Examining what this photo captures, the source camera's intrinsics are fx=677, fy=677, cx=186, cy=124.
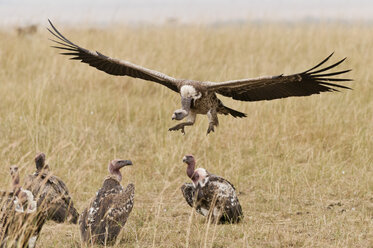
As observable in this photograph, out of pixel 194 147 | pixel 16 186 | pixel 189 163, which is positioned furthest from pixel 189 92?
pixel 16 186

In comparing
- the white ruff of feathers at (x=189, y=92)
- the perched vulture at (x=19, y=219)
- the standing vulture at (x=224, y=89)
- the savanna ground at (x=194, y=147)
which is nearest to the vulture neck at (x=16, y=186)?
the perched vulture at (x=19, y=219)

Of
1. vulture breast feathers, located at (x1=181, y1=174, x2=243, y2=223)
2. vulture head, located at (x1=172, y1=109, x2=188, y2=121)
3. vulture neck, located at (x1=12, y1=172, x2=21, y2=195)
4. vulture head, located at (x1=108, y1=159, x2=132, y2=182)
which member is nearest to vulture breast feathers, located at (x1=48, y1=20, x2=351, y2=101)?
vulture head, located at (x1=172, y1=109, x2=188, y2=121)

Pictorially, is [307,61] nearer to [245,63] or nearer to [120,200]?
[245,63]

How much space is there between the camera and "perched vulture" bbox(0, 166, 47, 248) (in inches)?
183

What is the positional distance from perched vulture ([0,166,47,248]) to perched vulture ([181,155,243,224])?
5.39 ft

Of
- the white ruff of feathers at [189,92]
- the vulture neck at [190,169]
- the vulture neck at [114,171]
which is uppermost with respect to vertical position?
the white ruff of feathers at [189,92]

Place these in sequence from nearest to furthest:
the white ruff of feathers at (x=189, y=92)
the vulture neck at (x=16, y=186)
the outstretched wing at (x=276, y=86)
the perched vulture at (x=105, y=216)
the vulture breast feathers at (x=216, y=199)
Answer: the vulture neck at (x=16, y=186)
the perched vulture at (x=105, y=216)
the outstretched wing at (x=276, y=86)
the vulture breast feathers at (x=216, y=199)
the white ruff of feathers at (x=189, y=92)

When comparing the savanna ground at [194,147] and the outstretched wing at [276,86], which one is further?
the savanna ground at [194,147]

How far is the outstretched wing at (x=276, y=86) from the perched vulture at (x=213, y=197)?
801 millimetres

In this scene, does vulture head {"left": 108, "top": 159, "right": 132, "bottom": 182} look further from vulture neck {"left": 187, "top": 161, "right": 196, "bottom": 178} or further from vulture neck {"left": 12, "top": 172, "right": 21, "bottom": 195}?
vulture neck {"left": 12, "top": 172, "right": 21, "bottom": 195}

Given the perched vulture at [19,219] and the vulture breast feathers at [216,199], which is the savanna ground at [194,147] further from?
the perched vulture at [19,219]

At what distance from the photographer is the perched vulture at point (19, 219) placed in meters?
4.65

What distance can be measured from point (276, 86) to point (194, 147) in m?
2.09

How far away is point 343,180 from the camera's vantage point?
23.8 feet
